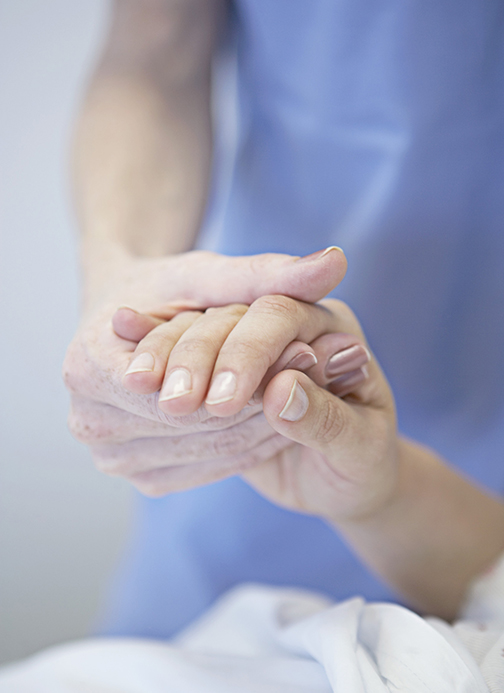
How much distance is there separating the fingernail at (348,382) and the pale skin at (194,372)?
1cm

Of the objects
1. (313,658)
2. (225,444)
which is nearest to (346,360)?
(225,444)

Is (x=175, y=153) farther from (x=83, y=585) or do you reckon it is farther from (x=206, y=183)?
(x=83, y=585)

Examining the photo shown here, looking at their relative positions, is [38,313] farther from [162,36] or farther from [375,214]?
[375,214]

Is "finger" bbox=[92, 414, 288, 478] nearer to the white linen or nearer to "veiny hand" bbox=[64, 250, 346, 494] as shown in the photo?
"veiny hand" bbox=[64, 250, 346, 494]

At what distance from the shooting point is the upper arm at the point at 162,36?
2.23 ft

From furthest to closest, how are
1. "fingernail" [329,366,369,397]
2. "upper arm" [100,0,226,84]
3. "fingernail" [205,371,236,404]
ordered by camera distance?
1. "upper arm" [100,0,226,84]
2. "fingernail" [329,366,369,397]
3. "fingernail" [205,371,236,404]

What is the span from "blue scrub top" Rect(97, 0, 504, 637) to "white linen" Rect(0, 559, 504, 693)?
0.62ft

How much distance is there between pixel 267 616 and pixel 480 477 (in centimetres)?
33

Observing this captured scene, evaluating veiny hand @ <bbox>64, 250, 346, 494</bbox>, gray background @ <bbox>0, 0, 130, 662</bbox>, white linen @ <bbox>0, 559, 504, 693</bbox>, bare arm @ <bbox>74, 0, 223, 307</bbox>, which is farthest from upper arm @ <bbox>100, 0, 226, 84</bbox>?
white linen @ <bbox>0, 559, 504, 693</bbox>

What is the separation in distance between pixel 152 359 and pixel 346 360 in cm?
14

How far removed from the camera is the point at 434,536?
58 cm

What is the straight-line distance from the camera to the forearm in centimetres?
56

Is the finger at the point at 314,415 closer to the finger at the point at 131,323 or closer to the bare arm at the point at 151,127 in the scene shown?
the finger at the point at 131,323

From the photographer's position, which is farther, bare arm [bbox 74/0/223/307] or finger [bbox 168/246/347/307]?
bare arm [bbox 74/0/223/307]
